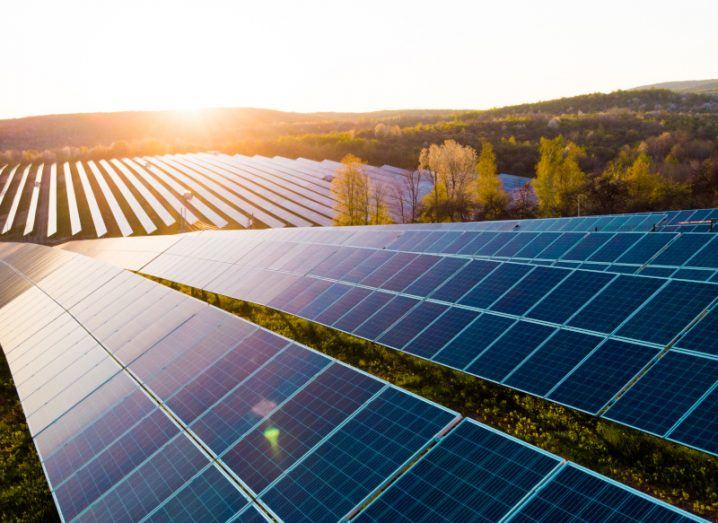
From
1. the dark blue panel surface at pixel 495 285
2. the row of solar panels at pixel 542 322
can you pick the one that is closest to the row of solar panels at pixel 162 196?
the row of solar panels at pixel 542 322

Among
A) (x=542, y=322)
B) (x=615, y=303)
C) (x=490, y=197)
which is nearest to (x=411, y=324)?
(x=542, y=322)

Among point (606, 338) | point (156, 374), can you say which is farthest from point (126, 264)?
point (606, 338)

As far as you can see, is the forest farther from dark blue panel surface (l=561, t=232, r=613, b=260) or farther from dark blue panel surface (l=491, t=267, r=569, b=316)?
dark blue panel surface (l=491, t=267, r=569, b=316)

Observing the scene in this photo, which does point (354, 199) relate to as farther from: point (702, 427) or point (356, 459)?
point (356, 459)

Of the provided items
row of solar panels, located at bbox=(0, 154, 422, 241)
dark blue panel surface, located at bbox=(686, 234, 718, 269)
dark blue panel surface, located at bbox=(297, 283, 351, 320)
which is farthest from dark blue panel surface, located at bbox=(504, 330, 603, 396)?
row of solar panels, located at bbox=(0, 154, 422, 241)

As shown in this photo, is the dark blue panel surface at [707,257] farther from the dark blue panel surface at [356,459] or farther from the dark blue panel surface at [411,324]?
the dark blue panel surface at [356,459]
